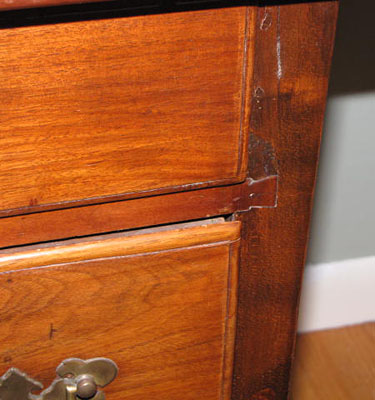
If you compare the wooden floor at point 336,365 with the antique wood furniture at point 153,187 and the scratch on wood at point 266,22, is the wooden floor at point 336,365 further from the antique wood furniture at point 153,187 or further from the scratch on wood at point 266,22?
the scratch on wood at point 266,22

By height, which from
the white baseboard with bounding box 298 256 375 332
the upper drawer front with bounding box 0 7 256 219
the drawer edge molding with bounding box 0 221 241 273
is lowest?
the white baseboard with bounding box 298 256 375 332

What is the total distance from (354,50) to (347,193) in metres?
0.28

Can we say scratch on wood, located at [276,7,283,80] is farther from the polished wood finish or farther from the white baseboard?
the white baseboard

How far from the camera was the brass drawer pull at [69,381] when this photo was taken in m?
0.49

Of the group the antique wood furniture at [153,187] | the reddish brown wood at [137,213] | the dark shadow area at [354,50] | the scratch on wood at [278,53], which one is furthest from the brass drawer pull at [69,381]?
the dark shadow area at [354,50]

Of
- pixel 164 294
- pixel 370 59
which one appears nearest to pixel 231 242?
pixel 164 294

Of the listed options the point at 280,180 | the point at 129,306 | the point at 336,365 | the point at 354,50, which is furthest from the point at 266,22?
the point at 336,365

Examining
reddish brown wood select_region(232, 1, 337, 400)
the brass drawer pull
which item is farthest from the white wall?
the brass drawer pull

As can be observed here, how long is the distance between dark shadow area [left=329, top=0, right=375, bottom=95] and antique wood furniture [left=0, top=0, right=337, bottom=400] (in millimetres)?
549

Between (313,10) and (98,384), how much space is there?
0.35 metres

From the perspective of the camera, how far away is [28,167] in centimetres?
41

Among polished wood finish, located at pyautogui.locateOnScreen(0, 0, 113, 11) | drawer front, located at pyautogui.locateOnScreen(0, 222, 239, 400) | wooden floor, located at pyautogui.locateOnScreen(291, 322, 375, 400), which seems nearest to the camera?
polished wood finish, located at pyautogui.locateOnScreen(0, 0, 113, 11)

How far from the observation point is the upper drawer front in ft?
1.23

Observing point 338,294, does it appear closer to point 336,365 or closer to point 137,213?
point 336,365
